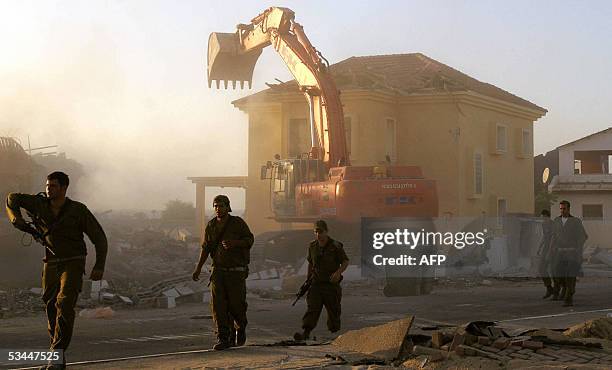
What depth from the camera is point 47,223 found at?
8.55m

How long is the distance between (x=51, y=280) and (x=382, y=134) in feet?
84.9

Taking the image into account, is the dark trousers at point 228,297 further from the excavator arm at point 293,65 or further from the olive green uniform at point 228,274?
the excavator arm at point 293,65

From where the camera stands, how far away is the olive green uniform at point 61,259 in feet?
27.6

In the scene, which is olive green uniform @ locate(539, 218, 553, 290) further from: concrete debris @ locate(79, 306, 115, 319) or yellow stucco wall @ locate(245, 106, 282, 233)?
yellow stucco wall @ locate(245, 106, 282, 233)

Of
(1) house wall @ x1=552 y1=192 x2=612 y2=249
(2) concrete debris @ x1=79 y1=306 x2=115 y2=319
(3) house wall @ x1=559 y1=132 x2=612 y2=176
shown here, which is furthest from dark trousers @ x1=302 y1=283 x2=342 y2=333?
(3) house wall @ x1=559 y1=132 x2=612 y2=176

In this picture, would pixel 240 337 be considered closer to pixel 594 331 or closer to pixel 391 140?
pixel 594 331

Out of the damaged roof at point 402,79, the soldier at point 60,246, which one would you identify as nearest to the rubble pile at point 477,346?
the soldier at point 60,246

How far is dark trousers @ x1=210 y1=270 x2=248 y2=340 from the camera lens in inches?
403

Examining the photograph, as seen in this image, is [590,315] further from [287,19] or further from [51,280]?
[287,19]

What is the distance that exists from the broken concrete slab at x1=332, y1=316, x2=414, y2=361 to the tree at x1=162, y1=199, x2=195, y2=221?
80.8 meters

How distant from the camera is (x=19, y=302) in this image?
54.4 ft

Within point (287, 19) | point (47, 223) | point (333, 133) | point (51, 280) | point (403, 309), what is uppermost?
point (287, 19)

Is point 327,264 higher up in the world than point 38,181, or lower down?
lower down

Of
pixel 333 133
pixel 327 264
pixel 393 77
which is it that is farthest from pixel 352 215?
pixel 393 77
